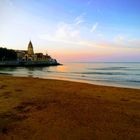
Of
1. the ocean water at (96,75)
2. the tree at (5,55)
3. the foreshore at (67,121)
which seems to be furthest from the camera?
the tree at (5,55)

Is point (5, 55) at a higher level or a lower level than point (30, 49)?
lower

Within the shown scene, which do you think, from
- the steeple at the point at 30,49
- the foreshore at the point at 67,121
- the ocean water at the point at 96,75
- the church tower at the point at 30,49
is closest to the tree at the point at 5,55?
the church tower at the point at 30,49

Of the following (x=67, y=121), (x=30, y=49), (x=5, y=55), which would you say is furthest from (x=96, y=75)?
(x=30, y=49)

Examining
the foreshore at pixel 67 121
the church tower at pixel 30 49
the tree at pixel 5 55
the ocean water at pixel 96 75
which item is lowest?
the ocean water at pixel 96 75

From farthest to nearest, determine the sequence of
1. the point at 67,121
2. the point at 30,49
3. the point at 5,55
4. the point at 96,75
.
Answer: the point at 30,49
the point at 5,55
the point at 96,75
the point at 67,121

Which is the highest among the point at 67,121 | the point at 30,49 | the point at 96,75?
the point at 30,49

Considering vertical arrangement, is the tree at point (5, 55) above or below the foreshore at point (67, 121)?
above

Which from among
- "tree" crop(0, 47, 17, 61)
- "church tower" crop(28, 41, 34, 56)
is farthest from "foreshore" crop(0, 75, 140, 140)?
"church tower" crop(28, 41, 34, 56)

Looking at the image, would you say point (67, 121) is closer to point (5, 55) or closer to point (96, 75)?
point (96, 75)

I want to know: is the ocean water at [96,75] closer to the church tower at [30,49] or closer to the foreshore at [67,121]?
the foreshore at [67,121]

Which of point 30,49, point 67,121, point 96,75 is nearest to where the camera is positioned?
point 67,121

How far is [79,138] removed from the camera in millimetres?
6090

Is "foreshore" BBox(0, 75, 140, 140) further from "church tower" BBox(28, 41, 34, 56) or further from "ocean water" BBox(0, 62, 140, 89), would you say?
"church tower" BBox(28, 41, 34, 56)

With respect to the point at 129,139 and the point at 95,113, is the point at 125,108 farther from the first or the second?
the point at 129,139
